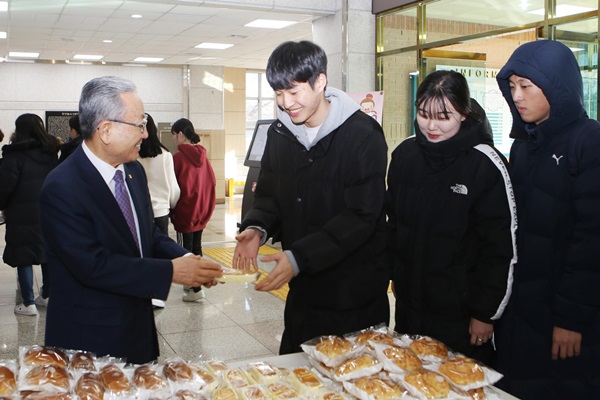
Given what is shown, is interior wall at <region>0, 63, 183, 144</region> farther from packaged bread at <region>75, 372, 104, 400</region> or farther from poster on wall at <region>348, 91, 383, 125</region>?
packaged bread at <region>75, 372, 104, 400</region>

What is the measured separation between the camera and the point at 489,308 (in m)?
2.31

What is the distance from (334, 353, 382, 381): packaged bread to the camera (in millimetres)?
1773

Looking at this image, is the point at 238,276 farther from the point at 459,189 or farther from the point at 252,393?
the point at 459,189

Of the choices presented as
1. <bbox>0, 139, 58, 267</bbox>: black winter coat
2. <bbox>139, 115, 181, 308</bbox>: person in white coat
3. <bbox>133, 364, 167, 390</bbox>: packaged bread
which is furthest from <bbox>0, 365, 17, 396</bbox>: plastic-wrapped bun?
<bbox>0, 139, 58, 267</bbox>: black winter coat

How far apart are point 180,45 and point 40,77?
5289mm

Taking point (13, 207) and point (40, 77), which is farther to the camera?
point (40, 77)

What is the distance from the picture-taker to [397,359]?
184 cm

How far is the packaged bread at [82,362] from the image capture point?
172cm

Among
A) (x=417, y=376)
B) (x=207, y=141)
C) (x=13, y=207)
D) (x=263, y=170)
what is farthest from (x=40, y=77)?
(x=417, y=376)

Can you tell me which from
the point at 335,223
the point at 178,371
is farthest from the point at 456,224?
the point at 178,371

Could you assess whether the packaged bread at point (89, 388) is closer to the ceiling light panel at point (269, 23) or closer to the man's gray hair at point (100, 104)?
the man's gray hair at point (100, 104)

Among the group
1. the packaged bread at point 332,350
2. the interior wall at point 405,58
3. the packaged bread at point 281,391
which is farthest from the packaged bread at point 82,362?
the interior wall at point 405,58

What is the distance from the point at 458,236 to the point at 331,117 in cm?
67

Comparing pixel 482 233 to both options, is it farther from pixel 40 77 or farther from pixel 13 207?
pixel 40 77
